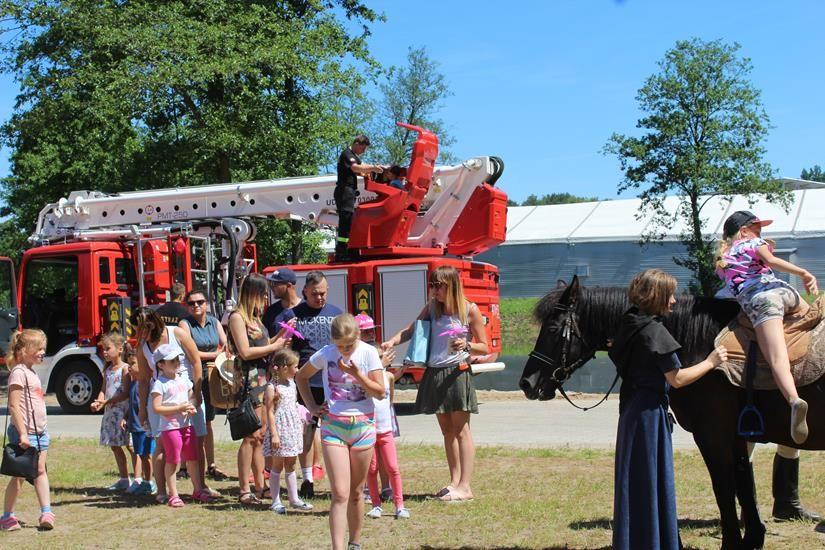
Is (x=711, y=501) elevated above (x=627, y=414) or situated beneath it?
situated beneath

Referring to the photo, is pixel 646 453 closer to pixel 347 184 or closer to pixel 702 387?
pixel 702 387

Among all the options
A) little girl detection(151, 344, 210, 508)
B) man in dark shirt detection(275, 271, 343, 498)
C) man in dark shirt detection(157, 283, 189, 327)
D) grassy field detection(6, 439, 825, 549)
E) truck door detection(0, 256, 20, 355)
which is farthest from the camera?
truck door detection(0, 256, 20, 355)

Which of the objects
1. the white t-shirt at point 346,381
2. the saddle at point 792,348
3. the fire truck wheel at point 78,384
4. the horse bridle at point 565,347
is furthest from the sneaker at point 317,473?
the fire truck wheel at point 78,384

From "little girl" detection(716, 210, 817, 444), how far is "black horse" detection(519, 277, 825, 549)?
194 millimetres

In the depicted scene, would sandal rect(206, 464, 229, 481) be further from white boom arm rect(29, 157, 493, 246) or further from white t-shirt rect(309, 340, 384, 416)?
white boom arm rect(29, 157, 493, 246)

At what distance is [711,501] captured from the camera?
7977mm

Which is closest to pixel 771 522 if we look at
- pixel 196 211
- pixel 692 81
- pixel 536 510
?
pixel 536 510

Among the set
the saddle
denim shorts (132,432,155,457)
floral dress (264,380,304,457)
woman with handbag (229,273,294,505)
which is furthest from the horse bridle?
denim shorts (132,432,155,457)

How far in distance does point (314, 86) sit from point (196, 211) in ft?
18.8

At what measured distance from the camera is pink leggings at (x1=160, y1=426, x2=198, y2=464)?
8.27 metres

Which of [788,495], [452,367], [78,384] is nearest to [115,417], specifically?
[452,367]

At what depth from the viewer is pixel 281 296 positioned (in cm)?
816

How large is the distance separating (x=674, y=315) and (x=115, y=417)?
551cm

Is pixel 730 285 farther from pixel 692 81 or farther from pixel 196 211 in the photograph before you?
pixel 692 81
